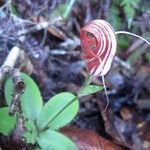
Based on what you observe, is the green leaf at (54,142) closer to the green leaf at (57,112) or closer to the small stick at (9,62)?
the green leaf at (57,112)

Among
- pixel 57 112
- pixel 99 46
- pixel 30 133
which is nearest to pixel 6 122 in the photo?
pixel 30 133

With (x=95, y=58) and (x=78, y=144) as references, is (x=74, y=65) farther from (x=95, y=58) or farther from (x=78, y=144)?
(x=95, y=58)

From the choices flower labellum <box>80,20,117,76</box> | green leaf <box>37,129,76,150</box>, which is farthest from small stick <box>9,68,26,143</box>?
flower labellum <box>80,20,117,76</box>

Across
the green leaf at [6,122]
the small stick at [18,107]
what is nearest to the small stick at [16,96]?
the small stick at [18,107]

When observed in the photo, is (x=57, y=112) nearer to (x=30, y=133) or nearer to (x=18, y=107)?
(x=30, y=133)

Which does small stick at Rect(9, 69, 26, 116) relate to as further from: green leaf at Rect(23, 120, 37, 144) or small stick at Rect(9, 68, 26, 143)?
green leaf at Rect(23, 120, 37, 144)

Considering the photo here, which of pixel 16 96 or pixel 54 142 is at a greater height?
pixel 16 96
